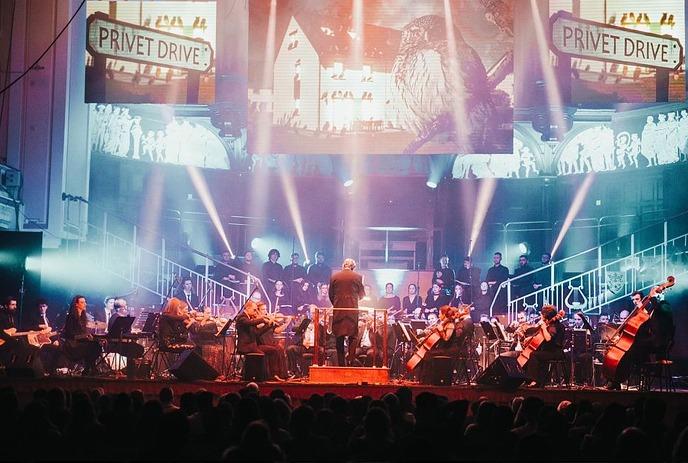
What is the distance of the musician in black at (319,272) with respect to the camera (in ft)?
56.3

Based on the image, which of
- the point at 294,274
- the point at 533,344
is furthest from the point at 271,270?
the point at 533,344

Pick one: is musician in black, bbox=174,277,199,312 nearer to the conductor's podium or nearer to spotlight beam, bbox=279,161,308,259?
spotlight beam, bbox=279,161,308,259

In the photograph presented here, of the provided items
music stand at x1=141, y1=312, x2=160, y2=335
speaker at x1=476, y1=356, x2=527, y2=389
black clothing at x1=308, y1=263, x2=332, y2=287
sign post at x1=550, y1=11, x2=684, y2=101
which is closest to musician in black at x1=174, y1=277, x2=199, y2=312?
black clothing at x1=308, y1=263, x2=332, y2=287

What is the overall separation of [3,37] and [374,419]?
12.7 metres

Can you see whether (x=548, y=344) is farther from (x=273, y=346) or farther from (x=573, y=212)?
(x=573, y=212)

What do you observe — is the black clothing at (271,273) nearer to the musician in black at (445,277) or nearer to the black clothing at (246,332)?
the musician in black at (445,277)

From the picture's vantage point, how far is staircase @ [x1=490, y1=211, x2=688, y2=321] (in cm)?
1633

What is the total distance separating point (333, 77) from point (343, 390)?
23.8ft

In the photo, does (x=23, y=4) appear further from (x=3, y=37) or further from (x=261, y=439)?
(x=261, y=439)

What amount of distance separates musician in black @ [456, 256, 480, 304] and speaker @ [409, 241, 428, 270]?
48.2 inches

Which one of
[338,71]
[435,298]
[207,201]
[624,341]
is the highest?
[338,71]

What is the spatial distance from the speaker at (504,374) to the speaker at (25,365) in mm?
5485

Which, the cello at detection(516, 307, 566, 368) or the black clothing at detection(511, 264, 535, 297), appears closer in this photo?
the cello at detection(516, 307, 566, 368)

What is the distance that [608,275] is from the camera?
55.8ft
